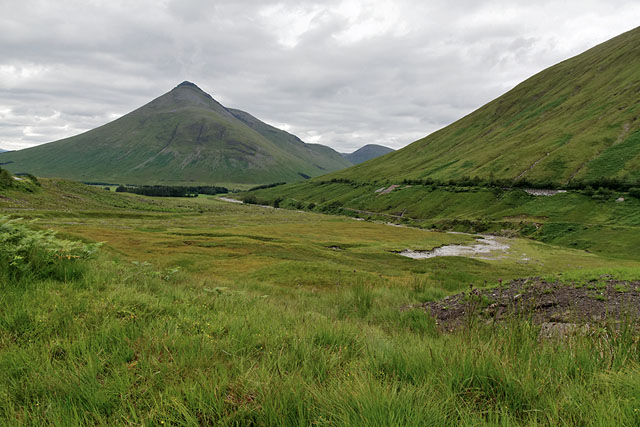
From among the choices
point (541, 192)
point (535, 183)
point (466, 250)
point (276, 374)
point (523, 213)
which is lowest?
point (466, 250)

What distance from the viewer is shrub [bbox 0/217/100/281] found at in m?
6.78

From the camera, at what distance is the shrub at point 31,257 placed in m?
6.78

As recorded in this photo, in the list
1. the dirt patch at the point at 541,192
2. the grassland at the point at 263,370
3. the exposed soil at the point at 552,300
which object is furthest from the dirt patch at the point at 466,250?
the grassland at the point at 263,370

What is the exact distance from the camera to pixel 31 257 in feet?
24.0

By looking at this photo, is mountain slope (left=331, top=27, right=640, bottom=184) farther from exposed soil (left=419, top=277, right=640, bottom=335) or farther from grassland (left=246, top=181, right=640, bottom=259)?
exposed soil (left=419, top=277, right=640, bottom=335)

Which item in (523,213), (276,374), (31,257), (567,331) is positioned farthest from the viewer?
(523,213)

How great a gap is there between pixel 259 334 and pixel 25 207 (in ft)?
366

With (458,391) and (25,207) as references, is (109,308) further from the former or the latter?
(25,207)

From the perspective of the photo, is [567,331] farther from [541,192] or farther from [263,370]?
[541,192]

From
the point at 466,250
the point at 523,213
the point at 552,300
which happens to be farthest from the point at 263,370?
the point at 523,213

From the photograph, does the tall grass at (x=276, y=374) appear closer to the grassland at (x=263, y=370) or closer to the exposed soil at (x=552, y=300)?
the grassland at (x=263, y=370)

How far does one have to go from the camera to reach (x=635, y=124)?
128 metres

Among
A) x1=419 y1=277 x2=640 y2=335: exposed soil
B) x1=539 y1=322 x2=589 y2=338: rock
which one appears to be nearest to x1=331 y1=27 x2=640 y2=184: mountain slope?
x1=419 y1=277 x2=640 y2=335: exposed soil

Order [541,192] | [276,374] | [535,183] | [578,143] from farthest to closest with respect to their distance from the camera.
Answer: [578,143]
[535,183]
[541,192]
[276,374]
